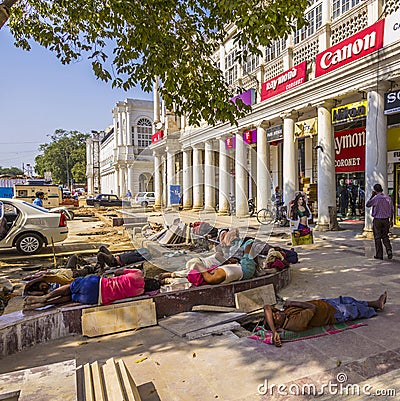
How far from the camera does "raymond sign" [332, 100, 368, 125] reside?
11.1 metres

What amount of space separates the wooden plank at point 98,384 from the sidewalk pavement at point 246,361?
421 millimetres

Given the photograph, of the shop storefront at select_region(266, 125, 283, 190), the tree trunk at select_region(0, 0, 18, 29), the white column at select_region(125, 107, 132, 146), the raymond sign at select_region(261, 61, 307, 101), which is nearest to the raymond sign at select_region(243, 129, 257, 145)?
the raymond sign at select_region(261, 61, 307, 101)

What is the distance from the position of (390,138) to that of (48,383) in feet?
43.7

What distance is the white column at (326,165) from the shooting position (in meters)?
12.2

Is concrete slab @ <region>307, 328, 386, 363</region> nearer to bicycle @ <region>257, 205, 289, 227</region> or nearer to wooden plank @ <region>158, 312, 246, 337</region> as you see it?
wooden plank @ <region>158, 312, 246, 337</region>

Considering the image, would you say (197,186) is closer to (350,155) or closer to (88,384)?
(350,155)

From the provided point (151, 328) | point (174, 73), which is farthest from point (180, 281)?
point (174, 73)

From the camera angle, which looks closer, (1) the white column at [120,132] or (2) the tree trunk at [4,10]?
(2) the tree trunk at [4,10]

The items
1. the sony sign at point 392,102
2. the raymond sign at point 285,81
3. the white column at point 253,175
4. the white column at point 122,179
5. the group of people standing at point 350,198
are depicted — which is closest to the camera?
the sony sign at point 392,102

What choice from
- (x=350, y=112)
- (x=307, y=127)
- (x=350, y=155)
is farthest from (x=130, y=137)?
(x=350, y=112)

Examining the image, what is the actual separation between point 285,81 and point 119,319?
1212cm

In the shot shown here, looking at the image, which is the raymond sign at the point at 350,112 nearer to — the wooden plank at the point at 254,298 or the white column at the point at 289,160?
the white column at the point at 289,160

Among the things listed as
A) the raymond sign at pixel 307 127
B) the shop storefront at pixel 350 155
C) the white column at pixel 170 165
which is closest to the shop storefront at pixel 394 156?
the shop storefront at pixel 350 155

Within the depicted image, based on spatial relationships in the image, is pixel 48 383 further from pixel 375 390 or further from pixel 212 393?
pixel 375 390
